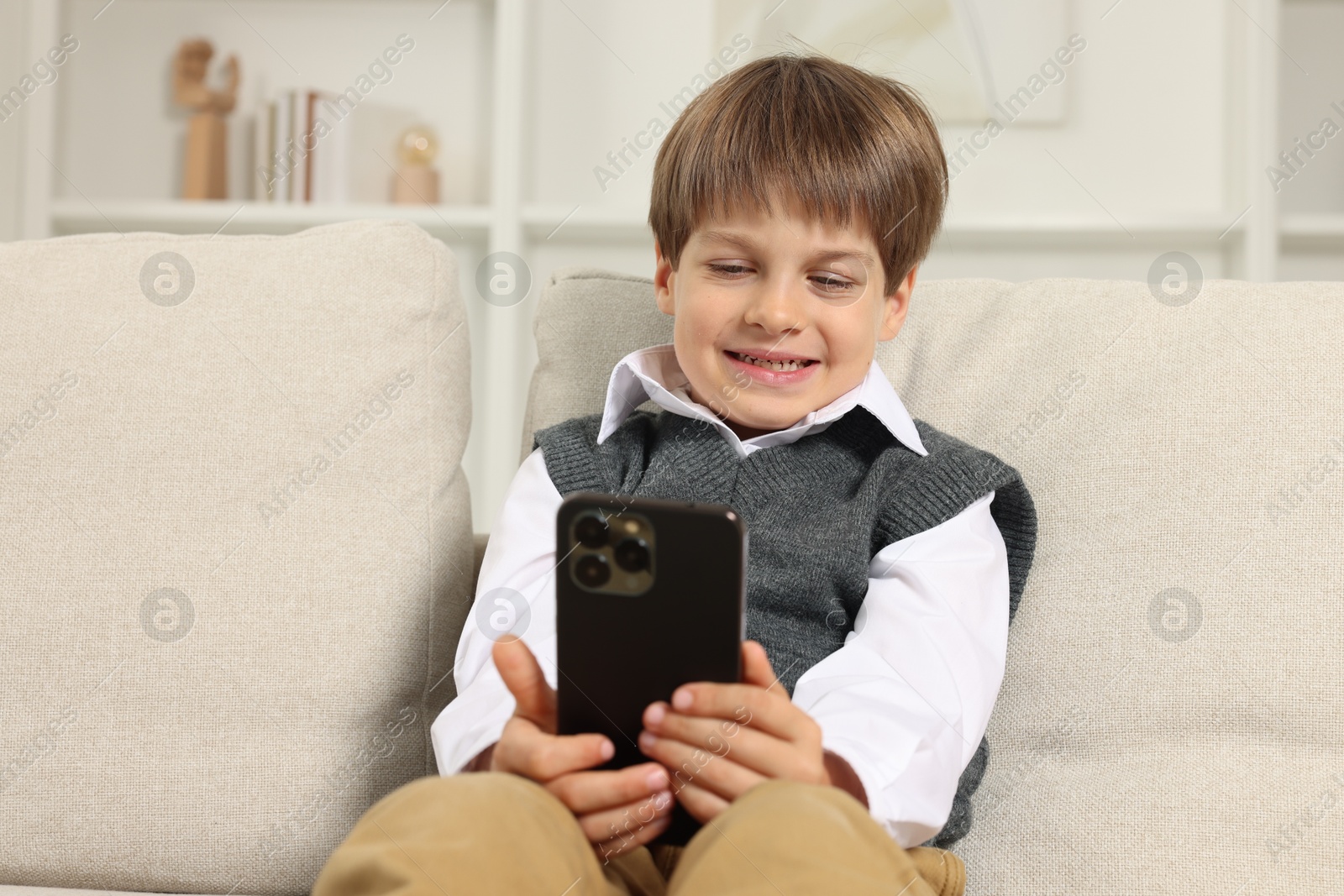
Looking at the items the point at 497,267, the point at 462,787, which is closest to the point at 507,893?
the point at 462,787

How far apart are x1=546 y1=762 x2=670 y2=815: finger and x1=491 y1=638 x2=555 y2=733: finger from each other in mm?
58

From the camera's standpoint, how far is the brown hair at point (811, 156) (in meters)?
0.93

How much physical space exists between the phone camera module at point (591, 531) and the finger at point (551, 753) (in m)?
0.13

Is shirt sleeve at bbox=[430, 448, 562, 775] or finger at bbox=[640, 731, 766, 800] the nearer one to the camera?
finger at bbox=[640, 731, 766, 800]

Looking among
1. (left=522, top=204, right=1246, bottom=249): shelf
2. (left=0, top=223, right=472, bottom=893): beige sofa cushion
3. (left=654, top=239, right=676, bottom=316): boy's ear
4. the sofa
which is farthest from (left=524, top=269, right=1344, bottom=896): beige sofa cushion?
(left=522, top=204, right=1246, bottom=249): shelf

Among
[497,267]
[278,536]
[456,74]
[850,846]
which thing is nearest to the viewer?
[850,846]

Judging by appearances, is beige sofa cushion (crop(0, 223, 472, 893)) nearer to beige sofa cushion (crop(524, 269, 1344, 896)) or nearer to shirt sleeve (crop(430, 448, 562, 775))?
shirt sleeve (crop(430, 448, 562, 775))

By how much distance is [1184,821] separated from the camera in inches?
32.5

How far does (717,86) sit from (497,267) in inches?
48.2

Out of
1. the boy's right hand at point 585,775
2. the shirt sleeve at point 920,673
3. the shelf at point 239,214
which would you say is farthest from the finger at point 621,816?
the shelf at point 239,214

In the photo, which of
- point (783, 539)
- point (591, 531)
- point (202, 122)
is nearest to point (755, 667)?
point (591, 531)

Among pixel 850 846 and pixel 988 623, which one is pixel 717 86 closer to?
pixel 988 623

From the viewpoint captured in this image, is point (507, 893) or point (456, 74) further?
point (456, 74)

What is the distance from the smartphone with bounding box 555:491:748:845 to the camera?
635 mm
